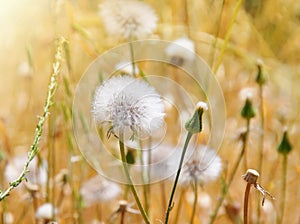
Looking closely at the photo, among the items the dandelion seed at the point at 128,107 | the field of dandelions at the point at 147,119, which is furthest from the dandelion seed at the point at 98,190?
the dandelion seed at the point at 128,107

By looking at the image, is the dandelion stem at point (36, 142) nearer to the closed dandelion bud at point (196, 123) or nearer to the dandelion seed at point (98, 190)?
the closed dandelion bud at point (196, 123)

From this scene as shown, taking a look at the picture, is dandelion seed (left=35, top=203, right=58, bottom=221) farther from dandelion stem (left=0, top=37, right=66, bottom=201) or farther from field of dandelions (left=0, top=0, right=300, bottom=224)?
dandelion stem (left=0, top=37, right=66, bottom=201)

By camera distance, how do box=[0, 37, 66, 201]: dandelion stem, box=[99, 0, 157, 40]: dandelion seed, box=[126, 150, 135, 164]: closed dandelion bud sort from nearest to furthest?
box=[0, 37, 66, 201]: dandelion stem → box=[126, 150, 135, 164]: closed dandelion bud → box=[99, 0, 157, 40]: dandelion seed

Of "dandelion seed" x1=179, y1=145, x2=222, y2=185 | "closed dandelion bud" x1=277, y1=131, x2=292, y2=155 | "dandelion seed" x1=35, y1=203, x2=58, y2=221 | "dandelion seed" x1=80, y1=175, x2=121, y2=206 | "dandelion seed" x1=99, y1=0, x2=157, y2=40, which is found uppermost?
"dandelion seed" x1=99, y1=0, x2=157, y2=40

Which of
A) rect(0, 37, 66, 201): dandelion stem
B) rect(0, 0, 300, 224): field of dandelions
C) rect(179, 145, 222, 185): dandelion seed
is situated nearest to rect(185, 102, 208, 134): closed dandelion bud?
rect(0, 0, 300, 224): field of dandelions

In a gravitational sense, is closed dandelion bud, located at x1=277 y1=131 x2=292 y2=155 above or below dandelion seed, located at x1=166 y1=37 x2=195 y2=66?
below

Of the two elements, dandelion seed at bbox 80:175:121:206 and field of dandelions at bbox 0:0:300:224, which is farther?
dandelion seed at bbox 80:175:121:206

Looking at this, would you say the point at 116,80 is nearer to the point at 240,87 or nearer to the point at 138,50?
the point at 138,50

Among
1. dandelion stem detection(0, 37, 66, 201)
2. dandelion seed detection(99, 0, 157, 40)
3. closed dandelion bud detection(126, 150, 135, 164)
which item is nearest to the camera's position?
dandelion stem detection(0, 37, 66, 201)
